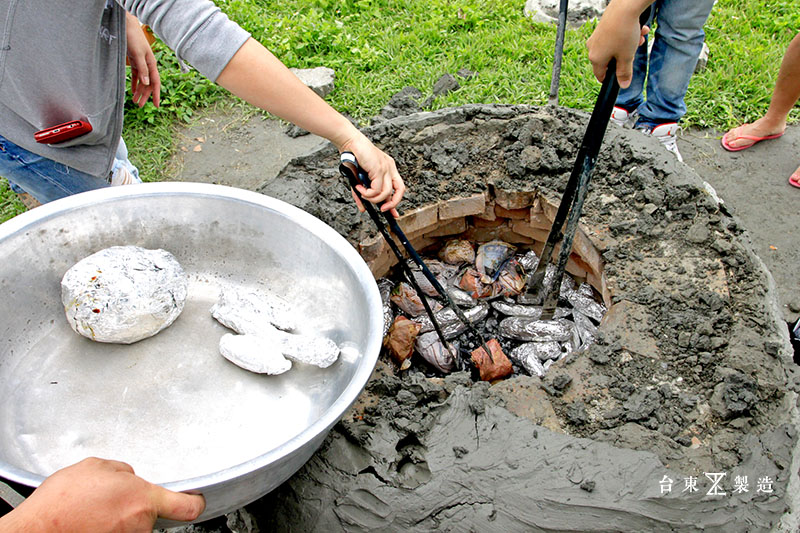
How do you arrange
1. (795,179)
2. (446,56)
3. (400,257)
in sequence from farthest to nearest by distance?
(446,56) → (795,179) → (400,257)

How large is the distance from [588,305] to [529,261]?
1.32 feet

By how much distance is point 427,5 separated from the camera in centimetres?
454

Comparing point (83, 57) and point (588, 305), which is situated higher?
point (83, 57)

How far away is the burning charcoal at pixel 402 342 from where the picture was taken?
2.36 metres

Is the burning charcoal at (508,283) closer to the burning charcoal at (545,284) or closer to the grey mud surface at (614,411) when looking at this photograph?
the burning charcoal at (545,284)

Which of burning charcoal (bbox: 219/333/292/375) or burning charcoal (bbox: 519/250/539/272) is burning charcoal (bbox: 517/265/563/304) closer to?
burning charcoal (bbox: 519/250/539/272)

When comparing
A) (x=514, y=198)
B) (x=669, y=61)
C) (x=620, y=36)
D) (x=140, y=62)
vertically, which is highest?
(x=620, y=36)

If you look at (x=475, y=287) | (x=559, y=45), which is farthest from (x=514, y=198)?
(x=559, y=45)

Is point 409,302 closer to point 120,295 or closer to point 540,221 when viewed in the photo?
point 540,221

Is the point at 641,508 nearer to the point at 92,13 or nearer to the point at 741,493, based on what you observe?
the point at 741,493

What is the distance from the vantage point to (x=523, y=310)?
2.54 metres

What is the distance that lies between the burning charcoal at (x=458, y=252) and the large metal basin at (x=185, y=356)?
4.03 ft

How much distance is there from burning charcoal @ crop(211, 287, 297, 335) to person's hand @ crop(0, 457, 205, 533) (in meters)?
0.54

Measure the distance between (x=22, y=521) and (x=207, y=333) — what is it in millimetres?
679
